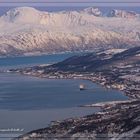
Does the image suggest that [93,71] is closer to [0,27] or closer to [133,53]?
[133,53]

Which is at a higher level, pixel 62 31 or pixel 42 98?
pixel 62 31

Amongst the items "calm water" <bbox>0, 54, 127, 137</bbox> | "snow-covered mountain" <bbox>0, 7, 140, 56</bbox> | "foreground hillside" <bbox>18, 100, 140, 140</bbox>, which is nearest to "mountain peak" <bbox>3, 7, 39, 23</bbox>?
"snow-covered mountain" <bbox>0, 7, 140, 56</bbox>

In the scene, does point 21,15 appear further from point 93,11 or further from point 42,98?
point 42,98

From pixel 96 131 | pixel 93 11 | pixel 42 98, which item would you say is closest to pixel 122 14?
pixel 93 11

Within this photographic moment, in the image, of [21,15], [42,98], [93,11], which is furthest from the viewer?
[93,11]

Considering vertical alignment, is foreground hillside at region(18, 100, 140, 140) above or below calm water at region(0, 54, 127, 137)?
below

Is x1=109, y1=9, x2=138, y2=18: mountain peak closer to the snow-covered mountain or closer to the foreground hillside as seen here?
the snow-covered mountain

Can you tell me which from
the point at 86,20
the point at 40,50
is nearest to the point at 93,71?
the point at 40,50
